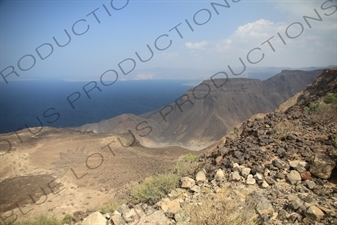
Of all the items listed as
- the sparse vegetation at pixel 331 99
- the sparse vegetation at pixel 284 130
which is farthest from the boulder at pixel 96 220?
the sparse vegetation at pixel 331 99

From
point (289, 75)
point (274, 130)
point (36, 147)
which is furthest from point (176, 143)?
point (289, 75)

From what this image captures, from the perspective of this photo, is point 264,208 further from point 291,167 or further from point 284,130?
point 284,130

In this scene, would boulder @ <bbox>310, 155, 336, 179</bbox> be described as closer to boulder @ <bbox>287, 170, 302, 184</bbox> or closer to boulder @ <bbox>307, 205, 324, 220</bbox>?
boulder @ <bbox>287, 170, 302, 184</bbox>

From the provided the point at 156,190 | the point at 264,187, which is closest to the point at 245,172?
the point at 264,187

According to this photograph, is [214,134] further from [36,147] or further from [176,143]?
[36,147]

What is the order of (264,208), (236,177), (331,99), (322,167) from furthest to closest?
(331,99), (236,177), (322,167), (264,208)

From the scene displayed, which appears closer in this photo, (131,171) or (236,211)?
(236,211)
